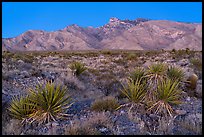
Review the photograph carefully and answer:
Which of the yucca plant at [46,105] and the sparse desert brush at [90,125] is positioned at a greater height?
the yucca plant at [46,105]

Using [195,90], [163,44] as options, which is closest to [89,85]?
[195,90]

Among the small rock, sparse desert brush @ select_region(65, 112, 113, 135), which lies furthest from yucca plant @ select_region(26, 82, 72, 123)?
the small rock

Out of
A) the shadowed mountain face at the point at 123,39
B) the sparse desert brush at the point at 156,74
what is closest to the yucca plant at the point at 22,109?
the sparse desert brush at the point at 156,74

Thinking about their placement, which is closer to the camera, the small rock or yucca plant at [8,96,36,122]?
yucca plant at [8,96,36,122]

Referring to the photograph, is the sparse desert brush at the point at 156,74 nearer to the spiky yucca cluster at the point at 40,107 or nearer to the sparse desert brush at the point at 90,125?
the sparse desert brush at the point at 90,125

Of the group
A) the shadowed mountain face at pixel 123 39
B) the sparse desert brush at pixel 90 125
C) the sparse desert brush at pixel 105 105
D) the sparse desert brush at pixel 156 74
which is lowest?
the sparse desert brush at pixel 90 125

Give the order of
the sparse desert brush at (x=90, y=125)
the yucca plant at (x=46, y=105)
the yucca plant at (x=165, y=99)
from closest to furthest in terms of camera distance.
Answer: the sparse desert brush at (x=90, y=125) → the yucca plant at (x=46, y=105) → the yucca plant at (x=165, y=99)

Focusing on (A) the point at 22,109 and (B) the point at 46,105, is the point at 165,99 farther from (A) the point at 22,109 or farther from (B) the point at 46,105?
(A) the point at 22,109

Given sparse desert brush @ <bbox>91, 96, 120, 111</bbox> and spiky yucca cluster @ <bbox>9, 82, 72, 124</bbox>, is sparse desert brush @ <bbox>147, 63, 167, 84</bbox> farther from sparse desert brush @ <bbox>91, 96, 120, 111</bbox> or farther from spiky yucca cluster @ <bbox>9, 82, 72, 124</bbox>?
spiky yucca cluster @ <bbox>9, 82, 72, 124</bbox>

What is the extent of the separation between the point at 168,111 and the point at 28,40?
165558 millimetres

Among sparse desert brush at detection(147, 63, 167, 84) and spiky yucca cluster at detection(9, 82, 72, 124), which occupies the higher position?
sparse desert brush at detection(147, 63, 167, 84)

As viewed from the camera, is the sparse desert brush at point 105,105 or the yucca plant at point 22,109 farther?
the sparse desert brush at point 105,105

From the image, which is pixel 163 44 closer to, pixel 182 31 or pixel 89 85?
pixel 182 31

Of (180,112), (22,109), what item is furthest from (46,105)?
(180,112)
